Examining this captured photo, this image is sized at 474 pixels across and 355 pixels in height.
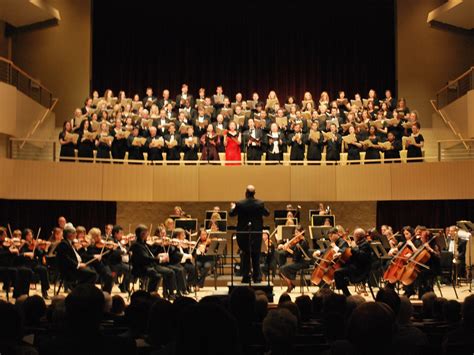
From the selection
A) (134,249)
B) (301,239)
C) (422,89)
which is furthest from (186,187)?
(422,89)

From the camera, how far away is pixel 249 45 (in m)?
19.0

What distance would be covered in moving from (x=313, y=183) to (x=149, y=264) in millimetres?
5891

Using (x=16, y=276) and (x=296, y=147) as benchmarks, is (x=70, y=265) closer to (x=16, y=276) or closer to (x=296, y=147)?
(x=16, y=276)

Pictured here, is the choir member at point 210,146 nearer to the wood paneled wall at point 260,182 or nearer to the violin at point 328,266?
the wood paneled wall at point 260,182

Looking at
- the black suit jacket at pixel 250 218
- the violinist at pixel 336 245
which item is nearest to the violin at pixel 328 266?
the violinist at pixel 336 245

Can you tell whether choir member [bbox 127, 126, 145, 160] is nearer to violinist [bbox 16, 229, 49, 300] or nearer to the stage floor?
the stage floor

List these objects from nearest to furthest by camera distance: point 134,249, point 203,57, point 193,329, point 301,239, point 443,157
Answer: point 193,329
point 134,249
point 301,239
point 443,157
point 203,57

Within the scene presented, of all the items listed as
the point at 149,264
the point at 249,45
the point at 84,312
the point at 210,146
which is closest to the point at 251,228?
the point at 149,264

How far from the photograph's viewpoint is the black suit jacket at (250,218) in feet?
30.4

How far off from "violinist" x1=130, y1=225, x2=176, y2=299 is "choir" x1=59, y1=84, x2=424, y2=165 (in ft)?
15.0

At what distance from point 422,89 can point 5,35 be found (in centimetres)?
1085

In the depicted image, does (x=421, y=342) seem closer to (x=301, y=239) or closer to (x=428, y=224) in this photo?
(x=301, y=239)

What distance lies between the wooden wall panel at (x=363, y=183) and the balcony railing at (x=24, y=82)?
735 cm

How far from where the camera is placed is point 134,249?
9203 millimetres
